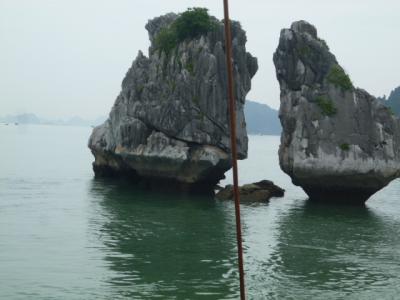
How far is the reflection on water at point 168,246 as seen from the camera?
959 inches

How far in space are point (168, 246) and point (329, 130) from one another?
2305 centimetres

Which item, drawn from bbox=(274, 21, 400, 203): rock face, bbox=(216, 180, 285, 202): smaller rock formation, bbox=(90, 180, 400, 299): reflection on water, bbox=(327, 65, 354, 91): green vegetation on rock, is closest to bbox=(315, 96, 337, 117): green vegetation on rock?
bbox=(274, 21, 400, 203): rock face

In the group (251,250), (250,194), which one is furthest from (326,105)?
(251,250)

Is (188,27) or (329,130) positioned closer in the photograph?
(329,130)

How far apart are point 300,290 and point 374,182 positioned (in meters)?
26.4

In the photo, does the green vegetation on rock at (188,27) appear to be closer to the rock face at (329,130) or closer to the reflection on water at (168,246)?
the rock face at (329,130)

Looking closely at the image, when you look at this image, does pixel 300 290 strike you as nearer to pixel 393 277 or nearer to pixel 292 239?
pixel 393 277

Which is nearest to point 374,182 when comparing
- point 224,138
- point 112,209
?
point 224,138

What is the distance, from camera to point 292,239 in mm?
35281

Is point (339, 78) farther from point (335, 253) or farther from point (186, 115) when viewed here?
point (335, 253)

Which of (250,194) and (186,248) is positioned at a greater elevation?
(250,194)

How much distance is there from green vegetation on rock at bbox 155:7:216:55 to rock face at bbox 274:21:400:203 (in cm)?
856

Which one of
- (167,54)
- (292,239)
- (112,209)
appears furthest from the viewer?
(167,54)

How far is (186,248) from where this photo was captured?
32.0 metres
